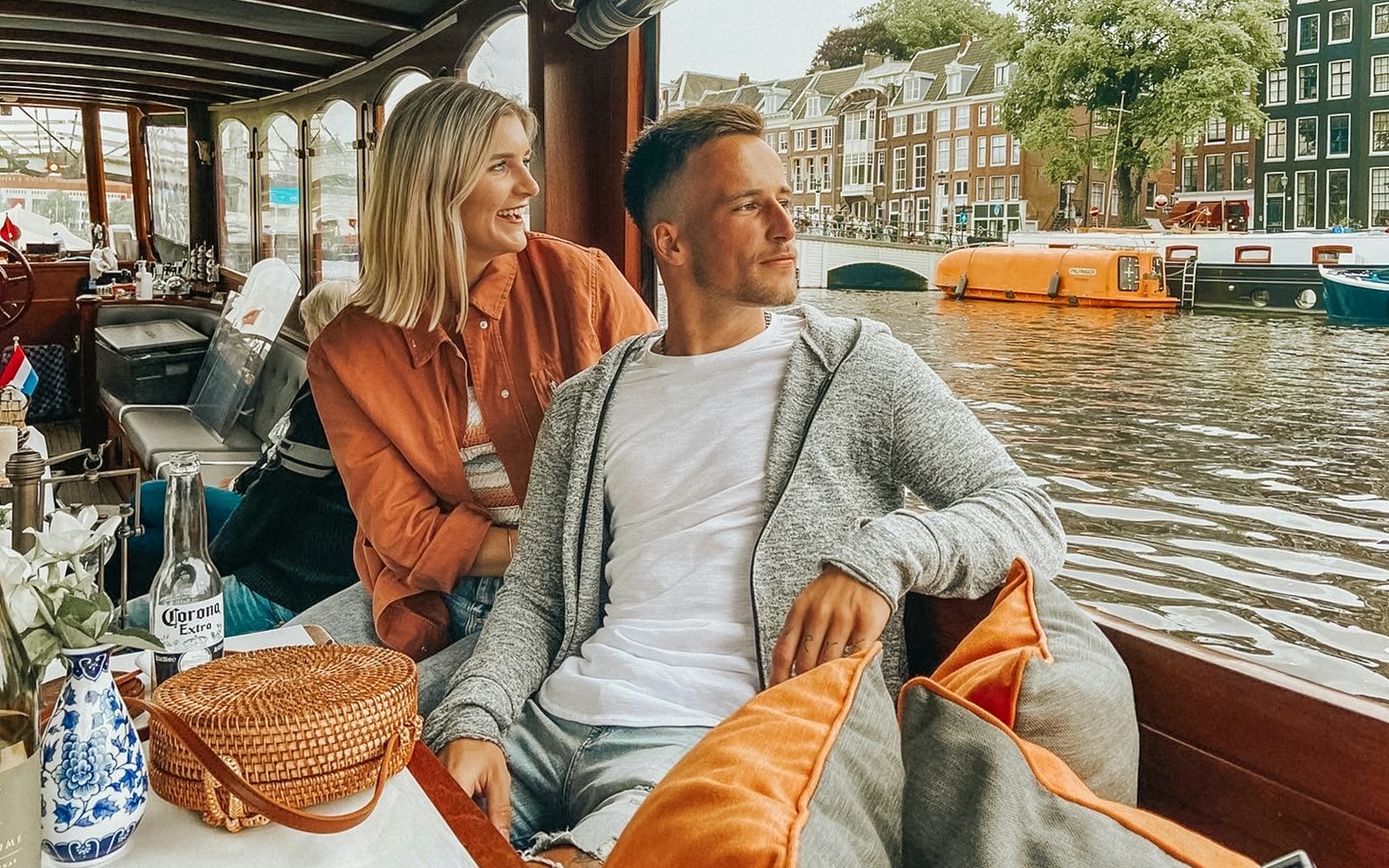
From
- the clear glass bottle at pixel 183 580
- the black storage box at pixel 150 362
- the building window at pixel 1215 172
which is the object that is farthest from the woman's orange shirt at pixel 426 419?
the black storage box at pixel 150 362

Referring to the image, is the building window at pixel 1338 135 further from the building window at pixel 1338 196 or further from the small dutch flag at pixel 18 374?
the small dutch flag at pixel 18 374

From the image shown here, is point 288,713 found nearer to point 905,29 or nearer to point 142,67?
point 905,29

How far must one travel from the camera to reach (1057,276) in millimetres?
1773

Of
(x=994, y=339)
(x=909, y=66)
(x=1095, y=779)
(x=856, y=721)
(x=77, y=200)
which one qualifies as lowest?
(x=1095, y=779)

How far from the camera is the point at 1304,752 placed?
3.03 ft

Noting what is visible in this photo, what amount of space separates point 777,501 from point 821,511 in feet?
0.22

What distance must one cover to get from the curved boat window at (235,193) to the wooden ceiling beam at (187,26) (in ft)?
6.72

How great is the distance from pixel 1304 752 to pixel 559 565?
106cm

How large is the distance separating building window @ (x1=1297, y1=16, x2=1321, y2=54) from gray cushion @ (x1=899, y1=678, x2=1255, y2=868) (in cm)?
105

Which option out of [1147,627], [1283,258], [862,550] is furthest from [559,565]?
[1283,258]

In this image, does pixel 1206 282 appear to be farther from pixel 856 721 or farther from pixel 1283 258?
pixel 856 721

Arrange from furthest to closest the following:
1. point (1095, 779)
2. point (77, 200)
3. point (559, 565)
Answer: point (77, 200) < point (559, 565) < point (1095, 779)

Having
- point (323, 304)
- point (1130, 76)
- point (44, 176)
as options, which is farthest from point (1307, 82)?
point (44, 176)

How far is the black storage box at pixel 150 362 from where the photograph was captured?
18.5ft
